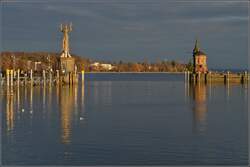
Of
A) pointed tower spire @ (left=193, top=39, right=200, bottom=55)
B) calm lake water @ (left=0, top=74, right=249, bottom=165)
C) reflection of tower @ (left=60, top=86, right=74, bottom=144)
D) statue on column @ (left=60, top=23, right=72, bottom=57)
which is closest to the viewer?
calm lake water @ (left=0, top=74, right=249, bottom=165)

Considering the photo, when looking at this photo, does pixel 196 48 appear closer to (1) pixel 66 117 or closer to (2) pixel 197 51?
(2) pixel 197 51

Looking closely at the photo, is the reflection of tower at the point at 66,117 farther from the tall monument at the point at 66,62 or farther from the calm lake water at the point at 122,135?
the tall monument at the point at 66,62

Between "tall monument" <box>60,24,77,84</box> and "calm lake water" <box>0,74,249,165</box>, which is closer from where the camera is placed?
"calm lake water" <box>0,74,249,165</box>

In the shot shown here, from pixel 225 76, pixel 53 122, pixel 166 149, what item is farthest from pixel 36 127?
pixel 225 76

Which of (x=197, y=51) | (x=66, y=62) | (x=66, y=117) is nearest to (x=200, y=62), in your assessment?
(x=197, y=51)

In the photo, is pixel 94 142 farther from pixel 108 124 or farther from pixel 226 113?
pixel 226 113

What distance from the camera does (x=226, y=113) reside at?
33094mm

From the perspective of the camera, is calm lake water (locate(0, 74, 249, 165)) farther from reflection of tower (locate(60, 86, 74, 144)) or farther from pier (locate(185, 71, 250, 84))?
pier (locate(185, 71, 250, 84))

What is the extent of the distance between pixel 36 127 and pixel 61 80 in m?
36.2

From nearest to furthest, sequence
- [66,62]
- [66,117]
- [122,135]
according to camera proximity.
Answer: [122,135] → [66,117] → [66,62]

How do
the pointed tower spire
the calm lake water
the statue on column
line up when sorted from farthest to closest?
the pointed tower spire
the statue on column
the calm lake water

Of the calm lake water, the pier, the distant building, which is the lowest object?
the calm lake water

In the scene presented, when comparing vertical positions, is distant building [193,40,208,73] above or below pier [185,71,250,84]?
above

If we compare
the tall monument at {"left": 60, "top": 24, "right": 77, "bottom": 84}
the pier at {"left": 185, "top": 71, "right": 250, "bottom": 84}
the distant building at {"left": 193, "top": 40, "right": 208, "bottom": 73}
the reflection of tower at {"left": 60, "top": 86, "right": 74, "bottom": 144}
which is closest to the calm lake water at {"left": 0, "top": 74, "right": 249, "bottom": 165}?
the reflection of tower at {"left": 60, "top": 86, "right": 74, "bottom": 144}
